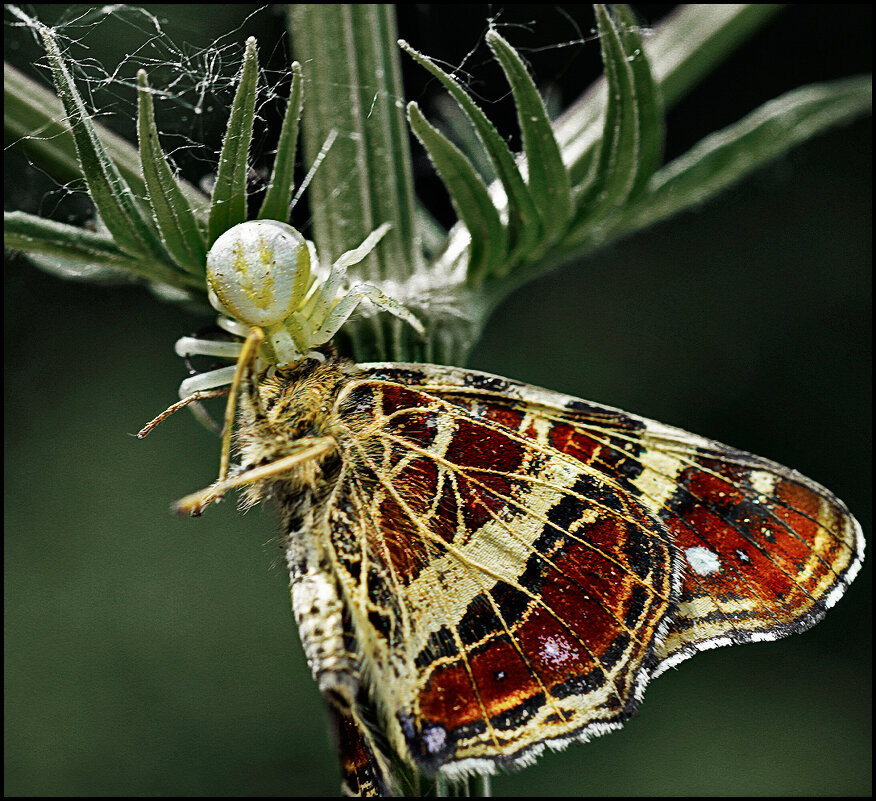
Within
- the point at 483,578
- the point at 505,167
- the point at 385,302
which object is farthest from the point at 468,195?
the point at 483,578

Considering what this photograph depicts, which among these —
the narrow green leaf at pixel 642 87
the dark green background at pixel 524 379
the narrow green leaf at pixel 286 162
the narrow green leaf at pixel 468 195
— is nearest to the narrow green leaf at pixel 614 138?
the narrow green leaf at pixel 642 87

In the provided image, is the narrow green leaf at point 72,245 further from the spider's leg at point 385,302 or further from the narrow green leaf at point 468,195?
the narrow green leaf at point 468,195

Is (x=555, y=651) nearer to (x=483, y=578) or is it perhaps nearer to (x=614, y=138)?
(x=483, y=578)

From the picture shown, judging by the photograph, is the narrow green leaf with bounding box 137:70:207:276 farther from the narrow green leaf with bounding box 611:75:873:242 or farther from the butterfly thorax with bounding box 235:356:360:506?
the narrow green leaf with bounding box 611:75:873:242

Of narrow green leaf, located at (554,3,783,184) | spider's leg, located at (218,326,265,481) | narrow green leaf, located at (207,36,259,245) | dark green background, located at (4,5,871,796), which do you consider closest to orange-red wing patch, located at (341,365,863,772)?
spider's leg, located at (218,326,265,481)

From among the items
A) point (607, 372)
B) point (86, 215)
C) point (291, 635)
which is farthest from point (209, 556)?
point (86, 215)

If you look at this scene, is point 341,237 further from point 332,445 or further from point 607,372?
point 607,372
